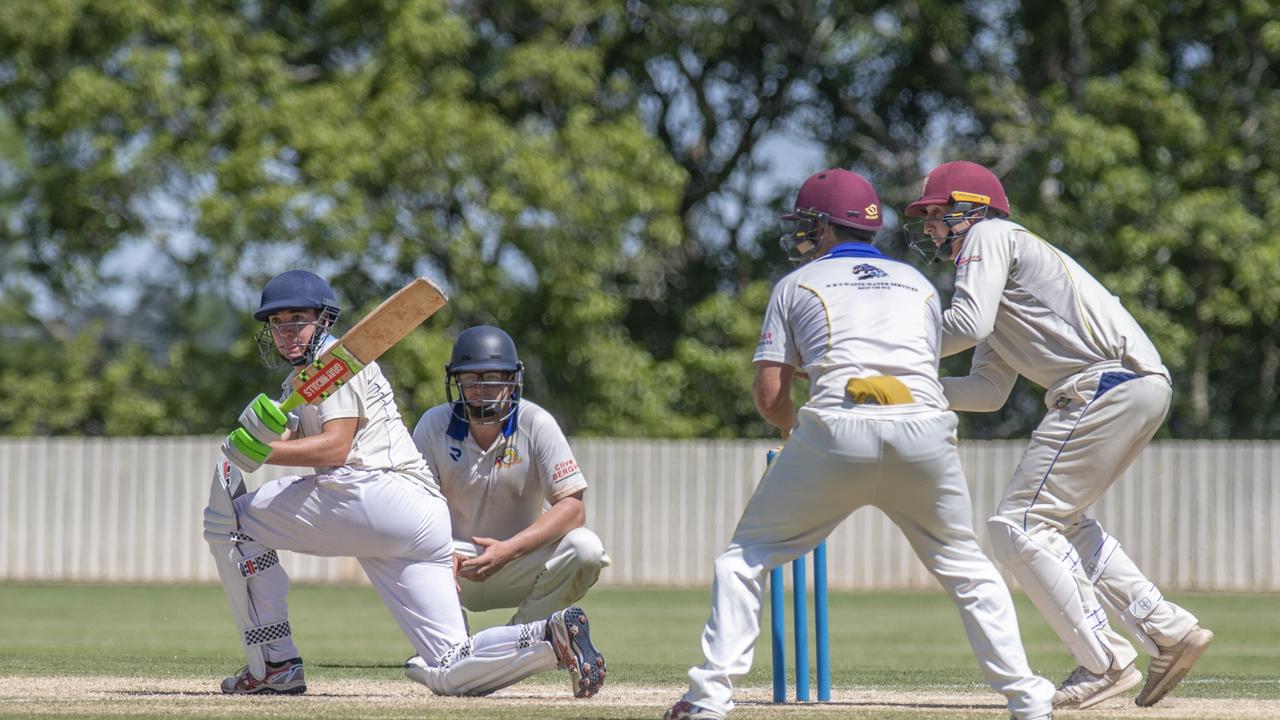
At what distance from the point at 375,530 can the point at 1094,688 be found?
2.89 m

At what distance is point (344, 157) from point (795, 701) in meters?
15.0

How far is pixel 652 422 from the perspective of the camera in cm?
2094

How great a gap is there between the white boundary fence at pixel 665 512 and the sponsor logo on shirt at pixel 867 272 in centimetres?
1312

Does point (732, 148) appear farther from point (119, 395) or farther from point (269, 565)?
point (269, 565)

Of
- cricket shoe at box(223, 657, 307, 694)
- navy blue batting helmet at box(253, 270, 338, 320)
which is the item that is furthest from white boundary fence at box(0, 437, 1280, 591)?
navy blue batting helmet at box(253, 270, 338, 320)

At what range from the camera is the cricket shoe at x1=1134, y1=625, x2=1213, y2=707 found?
253 inches

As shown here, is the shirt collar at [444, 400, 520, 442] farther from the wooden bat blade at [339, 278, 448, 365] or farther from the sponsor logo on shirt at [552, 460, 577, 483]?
the wooden bat blade at [339, 278, 448, 365]

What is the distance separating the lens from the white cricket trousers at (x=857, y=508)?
5133 millimetres

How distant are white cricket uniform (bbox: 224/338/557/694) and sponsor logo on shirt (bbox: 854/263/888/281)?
2095 mm

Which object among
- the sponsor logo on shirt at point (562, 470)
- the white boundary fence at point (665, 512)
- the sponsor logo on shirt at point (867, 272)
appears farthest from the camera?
the white boundary fence at point (665, 512)

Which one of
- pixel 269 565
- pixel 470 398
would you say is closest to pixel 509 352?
pixel 470 398

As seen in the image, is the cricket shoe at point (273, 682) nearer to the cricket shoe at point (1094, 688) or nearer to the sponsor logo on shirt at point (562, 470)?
the sponsor logo on shirt at point (562, 470)

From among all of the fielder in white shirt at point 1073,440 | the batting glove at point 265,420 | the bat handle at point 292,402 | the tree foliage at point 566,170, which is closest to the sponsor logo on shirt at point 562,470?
the bat handle at point 292,402

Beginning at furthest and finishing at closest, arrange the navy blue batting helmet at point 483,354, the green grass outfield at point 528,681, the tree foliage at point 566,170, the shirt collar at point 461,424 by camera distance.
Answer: the tree foliage at point 566,170, the shirt collar at point 461,424, the navy blue batting helmet at point 483,354, the green grass outfield at point 528,681
